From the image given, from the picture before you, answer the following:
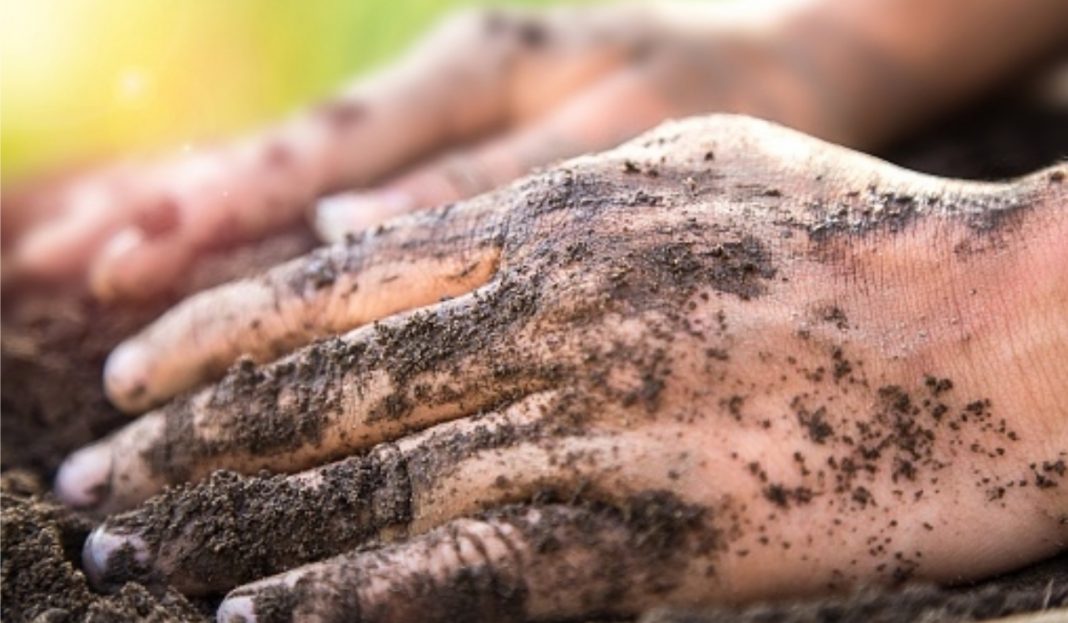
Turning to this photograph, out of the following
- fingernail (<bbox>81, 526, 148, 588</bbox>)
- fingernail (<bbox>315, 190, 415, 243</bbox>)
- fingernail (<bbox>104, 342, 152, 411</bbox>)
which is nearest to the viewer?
fingernail (<bbox>81, 526, 148, 588</bbox>)

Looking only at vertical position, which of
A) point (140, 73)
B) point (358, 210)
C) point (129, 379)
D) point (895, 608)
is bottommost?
point (895, 608)

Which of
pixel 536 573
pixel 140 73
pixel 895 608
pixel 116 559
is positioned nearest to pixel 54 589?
pixel 116 559

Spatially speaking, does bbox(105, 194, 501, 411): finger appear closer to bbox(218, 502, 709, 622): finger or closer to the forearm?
bbox(218, 502, 709, 622): finger

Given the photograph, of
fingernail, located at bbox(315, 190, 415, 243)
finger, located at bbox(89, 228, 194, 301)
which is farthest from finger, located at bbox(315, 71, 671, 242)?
finger, located at bbox(89, 228, 194, 301)

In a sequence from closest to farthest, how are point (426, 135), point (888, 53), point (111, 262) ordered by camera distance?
point (111, 262), point (426, 135), point (888, 53)

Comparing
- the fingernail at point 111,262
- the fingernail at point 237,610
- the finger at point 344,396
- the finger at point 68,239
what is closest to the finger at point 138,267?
the fingernail at point 111,262

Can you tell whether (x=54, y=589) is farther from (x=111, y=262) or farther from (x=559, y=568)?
(x=111, y=262)

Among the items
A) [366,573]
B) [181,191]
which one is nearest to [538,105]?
[181,191]
